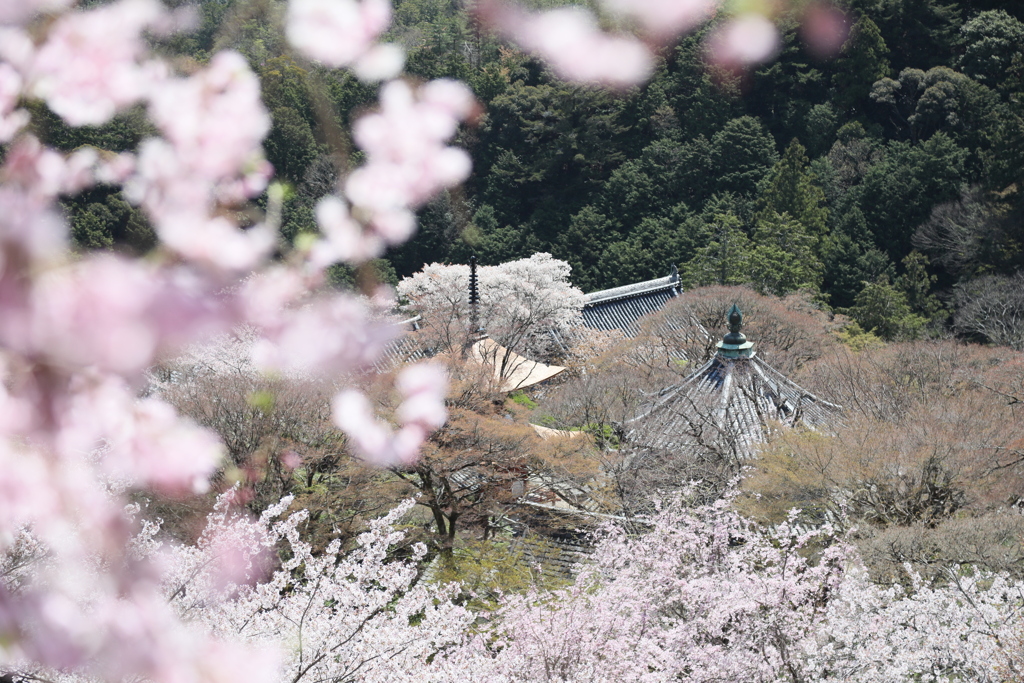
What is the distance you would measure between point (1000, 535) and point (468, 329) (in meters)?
11.1

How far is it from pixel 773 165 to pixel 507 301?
46.8ft

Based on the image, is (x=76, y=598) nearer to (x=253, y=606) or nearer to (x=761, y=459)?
(x=253, y=606)

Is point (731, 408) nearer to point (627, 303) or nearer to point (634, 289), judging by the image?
point (627, 303)

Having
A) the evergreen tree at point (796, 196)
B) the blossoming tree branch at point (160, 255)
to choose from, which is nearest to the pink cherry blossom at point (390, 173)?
the blossoming tree branch at point (160, 255)

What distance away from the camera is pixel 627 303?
24.2 m

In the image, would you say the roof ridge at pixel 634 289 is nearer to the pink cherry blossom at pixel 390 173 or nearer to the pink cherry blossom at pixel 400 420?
the pink cherry blossom at pixel 400 420

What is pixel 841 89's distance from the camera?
1195 inches

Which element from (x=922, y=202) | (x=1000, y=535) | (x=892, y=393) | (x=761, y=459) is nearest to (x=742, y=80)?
(x=922, y=202)

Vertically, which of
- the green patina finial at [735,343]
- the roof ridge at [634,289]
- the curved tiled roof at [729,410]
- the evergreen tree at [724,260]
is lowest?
the curved tiled roof at [729,410]

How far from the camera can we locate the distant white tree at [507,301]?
1745 centimetres

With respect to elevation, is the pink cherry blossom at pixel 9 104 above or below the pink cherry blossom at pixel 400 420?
above

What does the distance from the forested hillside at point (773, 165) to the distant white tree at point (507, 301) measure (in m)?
2.49

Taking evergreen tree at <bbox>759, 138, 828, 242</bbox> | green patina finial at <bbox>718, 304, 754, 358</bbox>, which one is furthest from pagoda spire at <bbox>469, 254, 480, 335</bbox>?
evergreen tree at <bbox>759, 138, 828, 242</bbox>

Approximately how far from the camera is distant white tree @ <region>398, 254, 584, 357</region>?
57.3 ft
